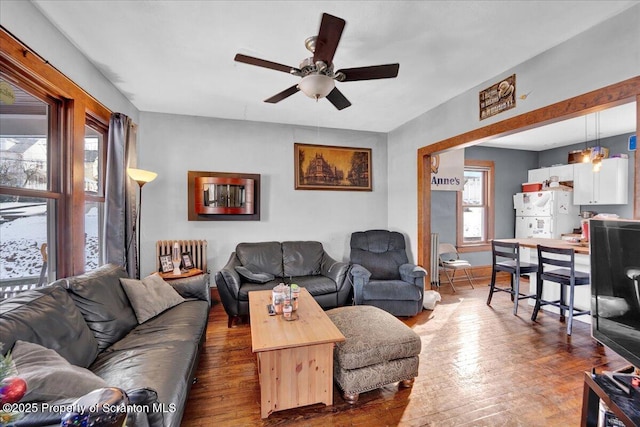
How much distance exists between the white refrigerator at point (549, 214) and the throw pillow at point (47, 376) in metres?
6.52

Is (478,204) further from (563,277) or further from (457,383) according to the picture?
(457,383)

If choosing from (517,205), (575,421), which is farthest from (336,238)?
(517,205)

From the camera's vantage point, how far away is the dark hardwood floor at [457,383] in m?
1.76

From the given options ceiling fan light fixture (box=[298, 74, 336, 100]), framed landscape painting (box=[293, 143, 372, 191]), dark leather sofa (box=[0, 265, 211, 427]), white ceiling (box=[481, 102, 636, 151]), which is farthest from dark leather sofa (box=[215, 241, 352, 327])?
white ceiling (box=[481, 102, 636, 151])

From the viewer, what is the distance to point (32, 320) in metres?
1.37

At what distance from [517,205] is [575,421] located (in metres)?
4.90

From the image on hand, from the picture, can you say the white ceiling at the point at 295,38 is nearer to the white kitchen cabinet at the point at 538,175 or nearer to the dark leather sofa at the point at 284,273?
the dark leather sofa at the point at 284,273

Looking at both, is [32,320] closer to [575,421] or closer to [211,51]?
[211,51]

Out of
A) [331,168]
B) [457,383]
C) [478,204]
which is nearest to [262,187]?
[331,168]

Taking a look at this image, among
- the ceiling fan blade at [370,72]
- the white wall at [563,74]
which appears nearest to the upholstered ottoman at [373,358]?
the ceiling fan blade at [370,72]

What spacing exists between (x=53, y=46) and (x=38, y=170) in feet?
3.06

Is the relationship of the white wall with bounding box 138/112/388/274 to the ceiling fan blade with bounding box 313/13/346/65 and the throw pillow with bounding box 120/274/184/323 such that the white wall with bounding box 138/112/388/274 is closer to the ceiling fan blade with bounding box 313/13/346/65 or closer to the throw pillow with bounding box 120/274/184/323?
the throw pillow with bounding box 120/274/184/323

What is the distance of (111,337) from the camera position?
184 centimetres

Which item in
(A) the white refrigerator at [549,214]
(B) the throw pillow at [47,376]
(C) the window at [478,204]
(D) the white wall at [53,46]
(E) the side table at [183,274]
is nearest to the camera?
(B) the throw pillow at [47,376]
